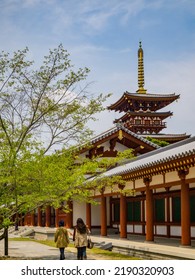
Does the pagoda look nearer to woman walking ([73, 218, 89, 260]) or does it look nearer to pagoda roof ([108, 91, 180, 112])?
pagoda roof ([108, 91, 180, 112])

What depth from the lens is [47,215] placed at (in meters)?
41.3

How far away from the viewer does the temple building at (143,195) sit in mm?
20969

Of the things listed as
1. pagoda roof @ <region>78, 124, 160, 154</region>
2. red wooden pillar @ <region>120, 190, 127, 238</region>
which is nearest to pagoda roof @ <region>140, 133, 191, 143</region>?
pagoda roof @ <region>78, 124, 160, 154</region>

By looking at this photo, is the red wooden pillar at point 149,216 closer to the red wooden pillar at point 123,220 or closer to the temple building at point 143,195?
the temple building at point 143,195

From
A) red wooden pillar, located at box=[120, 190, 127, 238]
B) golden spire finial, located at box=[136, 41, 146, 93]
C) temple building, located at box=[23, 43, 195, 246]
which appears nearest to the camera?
temple building, located at box=[23, 43, 195, 246]

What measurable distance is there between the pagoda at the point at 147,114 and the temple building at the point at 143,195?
774 inches

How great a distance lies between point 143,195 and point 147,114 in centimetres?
3401

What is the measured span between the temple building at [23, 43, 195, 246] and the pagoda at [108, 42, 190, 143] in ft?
64.5

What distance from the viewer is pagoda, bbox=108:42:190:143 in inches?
2429

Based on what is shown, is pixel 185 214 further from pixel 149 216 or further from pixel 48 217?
pixel 48 217

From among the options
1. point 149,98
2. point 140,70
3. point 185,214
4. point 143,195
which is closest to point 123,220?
point 143,195

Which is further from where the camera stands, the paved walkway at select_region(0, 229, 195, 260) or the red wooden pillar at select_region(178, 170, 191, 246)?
the red wooden pillar at select_region(178, 170, 191, 246)

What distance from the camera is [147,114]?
204ft

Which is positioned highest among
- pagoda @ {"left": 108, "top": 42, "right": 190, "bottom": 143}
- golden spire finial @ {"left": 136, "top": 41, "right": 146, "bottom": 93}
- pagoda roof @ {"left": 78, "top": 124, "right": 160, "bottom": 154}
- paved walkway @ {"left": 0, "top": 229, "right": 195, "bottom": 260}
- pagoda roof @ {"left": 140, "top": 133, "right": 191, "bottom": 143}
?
golden spire finial @ {"left": 136, "top": 41, "right": 146, "bottom": 93}
